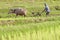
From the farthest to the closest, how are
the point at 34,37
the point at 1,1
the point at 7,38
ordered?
the point at 1,1
the point at 34,37
the point at 7,38

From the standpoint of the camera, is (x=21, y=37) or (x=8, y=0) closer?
(x=21, y=37)

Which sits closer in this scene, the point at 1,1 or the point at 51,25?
the point at 51,25

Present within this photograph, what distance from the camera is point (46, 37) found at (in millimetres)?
12211

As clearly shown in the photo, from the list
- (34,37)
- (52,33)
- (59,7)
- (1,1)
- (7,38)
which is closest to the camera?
(7,38)

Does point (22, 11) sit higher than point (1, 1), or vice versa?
point (22, 11)

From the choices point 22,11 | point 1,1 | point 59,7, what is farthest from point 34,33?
point 1,1

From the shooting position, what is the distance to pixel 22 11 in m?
25.2

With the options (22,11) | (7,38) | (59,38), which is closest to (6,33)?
(7,38)

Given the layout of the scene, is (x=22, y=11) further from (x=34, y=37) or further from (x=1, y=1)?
(x=1, y=1)

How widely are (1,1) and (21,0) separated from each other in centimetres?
420

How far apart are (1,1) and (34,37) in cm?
3197

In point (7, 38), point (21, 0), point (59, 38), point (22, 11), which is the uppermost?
point (7, 38)

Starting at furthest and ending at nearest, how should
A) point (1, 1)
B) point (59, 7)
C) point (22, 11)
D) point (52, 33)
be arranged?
point (1, 1) → point (59, 7) → point (22, 11) → point (52, 33)

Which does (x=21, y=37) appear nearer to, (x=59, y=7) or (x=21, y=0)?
(x=59, y=7)
